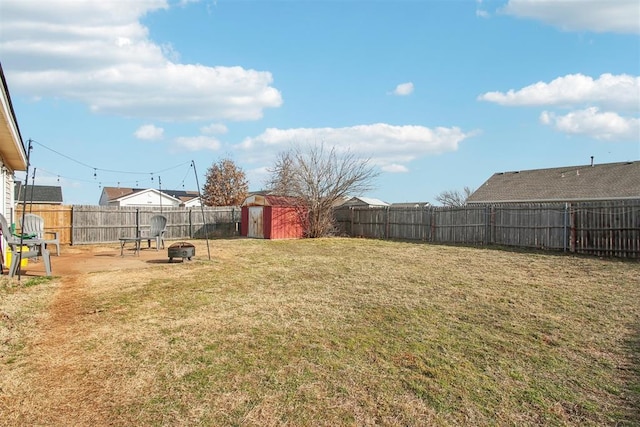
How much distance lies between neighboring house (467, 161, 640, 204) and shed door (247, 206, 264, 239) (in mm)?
13816

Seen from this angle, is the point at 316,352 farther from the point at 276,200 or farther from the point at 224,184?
the point at 224,184

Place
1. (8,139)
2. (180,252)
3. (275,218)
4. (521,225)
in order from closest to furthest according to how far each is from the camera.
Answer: (8,139) < (180,252) < (521,225) < (275,218)

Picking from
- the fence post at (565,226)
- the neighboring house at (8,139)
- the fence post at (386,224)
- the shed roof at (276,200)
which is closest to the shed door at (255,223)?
the shed roof at (276,200)

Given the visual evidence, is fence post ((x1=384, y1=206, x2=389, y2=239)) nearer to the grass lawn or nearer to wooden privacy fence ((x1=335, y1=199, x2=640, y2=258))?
wooden privacy fence ((x1=335, y1=199, x2=640, y2=258))

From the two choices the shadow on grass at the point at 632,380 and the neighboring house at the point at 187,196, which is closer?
the shadow on grass at the point at 632,380

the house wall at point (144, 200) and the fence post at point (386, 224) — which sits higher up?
the house wall at point (144, 200)

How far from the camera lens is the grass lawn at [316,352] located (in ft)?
9.14

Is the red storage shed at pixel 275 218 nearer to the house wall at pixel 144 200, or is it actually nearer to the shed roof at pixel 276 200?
the shed roof at pixel 276 200

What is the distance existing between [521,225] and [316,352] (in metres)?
12.5

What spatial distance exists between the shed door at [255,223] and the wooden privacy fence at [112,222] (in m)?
1.59

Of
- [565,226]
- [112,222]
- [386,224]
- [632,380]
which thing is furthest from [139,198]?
[632,380]

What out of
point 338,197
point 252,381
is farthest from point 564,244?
point 252,381

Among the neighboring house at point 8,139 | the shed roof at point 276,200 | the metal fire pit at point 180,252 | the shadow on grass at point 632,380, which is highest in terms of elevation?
the neighboring house at point 8,139

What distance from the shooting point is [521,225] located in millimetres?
14008
